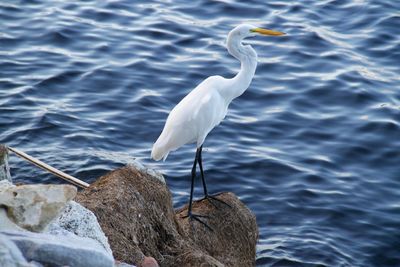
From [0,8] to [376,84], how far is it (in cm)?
699

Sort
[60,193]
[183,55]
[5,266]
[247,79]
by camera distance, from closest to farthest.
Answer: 1. [5,266]
2. [60,193]
3. [247,79]
4. [183,55]

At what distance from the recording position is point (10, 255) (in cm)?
493

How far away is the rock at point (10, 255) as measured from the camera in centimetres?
488

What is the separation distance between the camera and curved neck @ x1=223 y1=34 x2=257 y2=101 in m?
8.71

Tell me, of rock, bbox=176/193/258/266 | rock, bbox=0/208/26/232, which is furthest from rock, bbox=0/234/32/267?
rock, bbox=176/193/258/266

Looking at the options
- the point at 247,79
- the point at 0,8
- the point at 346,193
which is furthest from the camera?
the point at 0,8

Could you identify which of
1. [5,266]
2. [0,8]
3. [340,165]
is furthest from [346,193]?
[0,8]

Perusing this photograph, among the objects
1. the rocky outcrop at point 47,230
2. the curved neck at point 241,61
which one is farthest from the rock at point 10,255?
the curved neck at point 241,61

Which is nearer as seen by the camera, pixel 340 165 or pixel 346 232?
pixel 346 232

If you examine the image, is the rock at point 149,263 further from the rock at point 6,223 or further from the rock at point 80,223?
the rock at point 6,223

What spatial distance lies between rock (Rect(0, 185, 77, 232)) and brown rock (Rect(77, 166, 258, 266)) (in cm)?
94

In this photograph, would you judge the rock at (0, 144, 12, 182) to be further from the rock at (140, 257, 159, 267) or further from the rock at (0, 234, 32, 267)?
the rock at (0, 234, 32, 267)

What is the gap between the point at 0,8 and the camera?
16.2m

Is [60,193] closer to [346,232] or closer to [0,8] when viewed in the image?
[346,232]
